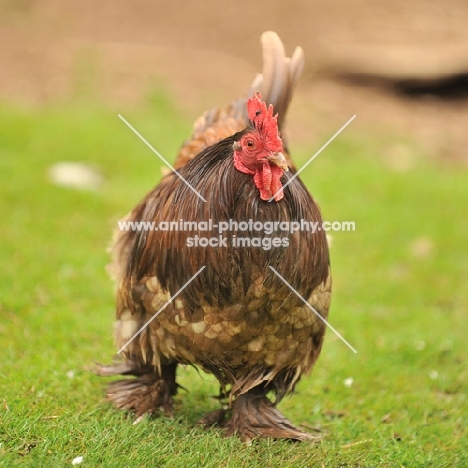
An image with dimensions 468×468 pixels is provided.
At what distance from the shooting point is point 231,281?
11.8ft

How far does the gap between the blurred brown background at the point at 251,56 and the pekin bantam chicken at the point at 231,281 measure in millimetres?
7821

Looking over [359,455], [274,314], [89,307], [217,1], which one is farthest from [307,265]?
[217,1]

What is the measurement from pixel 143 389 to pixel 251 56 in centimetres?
1112

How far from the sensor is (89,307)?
6.19 meters

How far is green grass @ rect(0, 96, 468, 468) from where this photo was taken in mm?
4004

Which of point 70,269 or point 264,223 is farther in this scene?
point 70,269

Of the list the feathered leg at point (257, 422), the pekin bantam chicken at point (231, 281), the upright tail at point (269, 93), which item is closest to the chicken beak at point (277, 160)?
the pekin bantam chicken at point (231, 281)

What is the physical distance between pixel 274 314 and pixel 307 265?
0.31 m

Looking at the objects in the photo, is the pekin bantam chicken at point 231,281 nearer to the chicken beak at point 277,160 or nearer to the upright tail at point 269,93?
the chicken beak at point 277,160

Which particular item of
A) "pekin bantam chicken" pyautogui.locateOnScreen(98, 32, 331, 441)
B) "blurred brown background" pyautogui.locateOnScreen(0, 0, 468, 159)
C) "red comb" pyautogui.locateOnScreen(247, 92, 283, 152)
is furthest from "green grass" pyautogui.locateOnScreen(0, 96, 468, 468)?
"red comb" pyautogui.locateOnScreen(247, 92, 283, 152)

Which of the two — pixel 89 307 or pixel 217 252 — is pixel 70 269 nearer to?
pixel 89 307

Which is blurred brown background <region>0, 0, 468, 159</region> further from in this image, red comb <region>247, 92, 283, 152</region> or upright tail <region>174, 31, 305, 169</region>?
red comb <region>247, 92, 283, 152</region>

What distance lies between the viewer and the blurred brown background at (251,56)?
40.7 ft

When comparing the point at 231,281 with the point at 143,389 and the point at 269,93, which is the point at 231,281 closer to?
the point at 143,389
